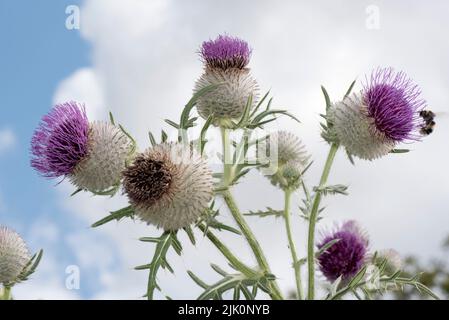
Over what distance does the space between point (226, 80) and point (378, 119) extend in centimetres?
147

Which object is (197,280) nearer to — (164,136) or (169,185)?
(169,185)

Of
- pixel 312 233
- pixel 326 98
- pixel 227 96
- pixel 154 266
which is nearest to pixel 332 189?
pixel 312 233

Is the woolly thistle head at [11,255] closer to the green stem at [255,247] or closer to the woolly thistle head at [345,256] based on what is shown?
the green stem at [255,247]

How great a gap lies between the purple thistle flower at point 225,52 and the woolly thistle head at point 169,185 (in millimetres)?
1533

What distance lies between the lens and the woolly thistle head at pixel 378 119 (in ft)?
18.8

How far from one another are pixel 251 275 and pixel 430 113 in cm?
454

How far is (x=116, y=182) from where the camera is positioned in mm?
5434

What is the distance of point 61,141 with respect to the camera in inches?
214

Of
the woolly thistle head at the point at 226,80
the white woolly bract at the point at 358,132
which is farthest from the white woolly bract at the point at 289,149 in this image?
the white woolly bract at the point at 358,132

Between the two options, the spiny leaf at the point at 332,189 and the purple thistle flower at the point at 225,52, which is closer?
the spiny leaf at the point at 332,189

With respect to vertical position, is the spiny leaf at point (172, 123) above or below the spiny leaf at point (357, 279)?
above

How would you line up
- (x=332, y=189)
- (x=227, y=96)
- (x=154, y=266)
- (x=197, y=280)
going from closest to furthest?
(x=154, y=266)
(x=197, y=280)
(x=332, y=189)
(x=227, y=96)
